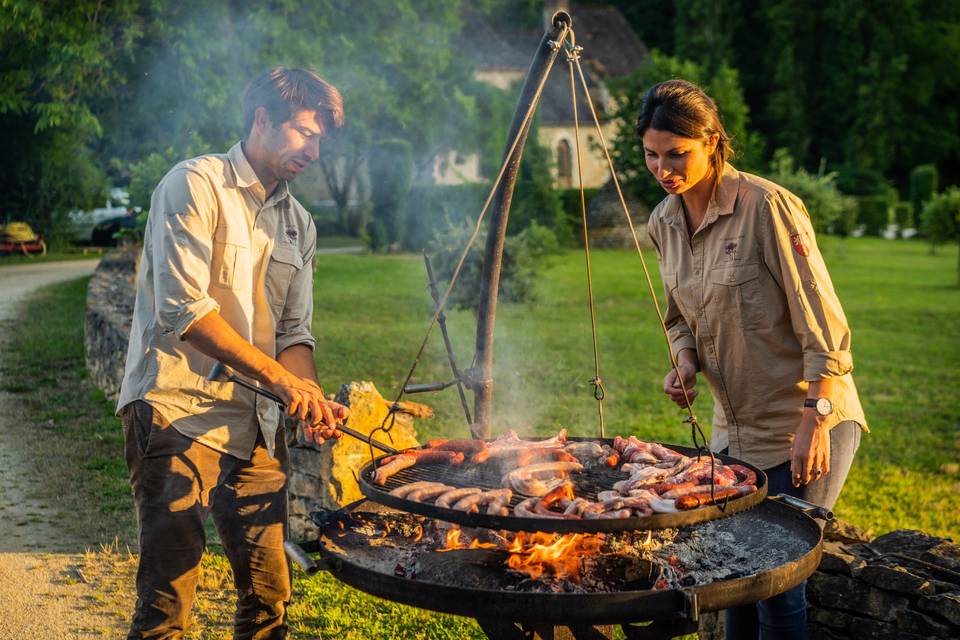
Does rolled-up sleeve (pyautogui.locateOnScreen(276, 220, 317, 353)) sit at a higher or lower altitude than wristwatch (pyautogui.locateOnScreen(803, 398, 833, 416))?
higher

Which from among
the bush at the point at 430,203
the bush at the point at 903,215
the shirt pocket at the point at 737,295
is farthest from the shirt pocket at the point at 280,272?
the bush at the point at 903,215

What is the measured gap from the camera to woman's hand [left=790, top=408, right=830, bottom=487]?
3.23 m

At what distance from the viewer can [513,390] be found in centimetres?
1059

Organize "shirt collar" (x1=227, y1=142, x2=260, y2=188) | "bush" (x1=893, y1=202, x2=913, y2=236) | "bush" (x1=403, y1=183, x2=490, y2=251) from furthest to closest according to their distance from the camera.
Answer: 1. "bush" (x1=893, y1=202, x2=913, y2=236)
2. "bush" (x1=403, y1=183, x2=490, y2=251)
3. "shirt collar" (x1=227, y1=142, x2=260, y2=188)

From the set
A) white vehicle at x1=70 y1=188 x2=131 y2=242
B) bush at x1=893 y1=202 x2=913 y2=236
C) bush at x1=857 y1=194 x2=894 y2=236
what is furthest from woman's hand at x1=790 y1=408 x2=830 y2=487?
bush at x1=893 y1=202 x2=913 y2=236

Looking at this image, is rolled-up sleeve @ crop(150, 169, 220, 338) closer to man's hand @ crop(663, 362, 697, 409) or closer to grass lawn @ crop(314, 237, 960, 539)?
man's hand @ crop(663, 362, 697, 409)

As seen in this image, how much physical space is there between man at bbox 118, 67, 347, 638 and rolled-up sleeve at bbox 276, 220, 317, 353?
0.36ft

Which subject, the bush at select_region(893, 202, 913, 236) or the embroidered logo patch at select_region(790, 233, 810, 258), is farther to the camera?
the bush at select_region(893, 202, 913, 236)

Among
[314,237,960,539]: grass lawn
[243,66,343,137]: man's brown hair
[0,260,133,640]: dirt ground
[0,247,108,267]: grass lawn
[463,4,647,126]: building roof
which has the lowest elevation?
[314,237,960,539]: grass lawn

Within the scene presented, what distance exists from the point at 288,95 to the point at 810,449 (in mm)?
1960

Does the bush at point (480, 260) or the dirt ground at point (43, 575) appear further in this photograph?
the bush at point (480, 260)

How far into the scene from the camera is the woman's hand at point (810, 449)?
10.6 ft

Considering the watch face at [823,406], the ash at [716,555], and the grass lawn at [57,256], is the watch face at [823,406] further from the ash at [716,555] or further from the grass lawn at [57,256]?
the grass lawn at [57,256]

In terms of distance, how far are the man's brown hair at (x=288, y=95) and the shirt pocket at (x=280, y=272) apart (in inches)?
17.5
